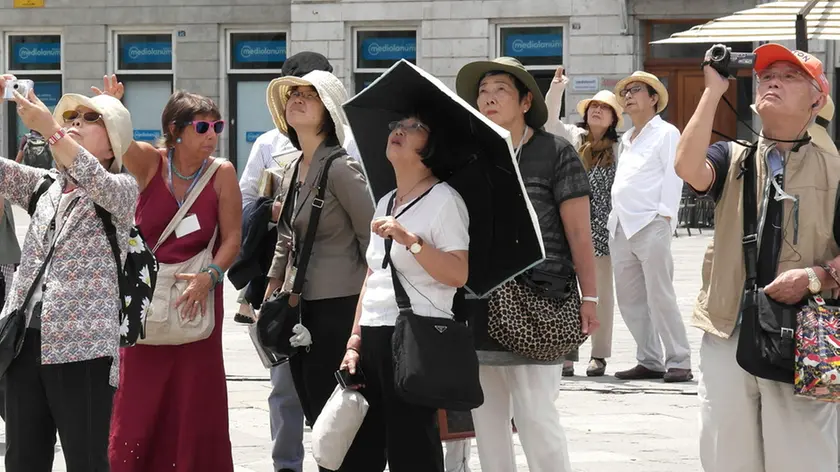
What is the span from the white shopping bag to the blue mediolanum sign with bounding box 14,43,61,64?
2671 cm

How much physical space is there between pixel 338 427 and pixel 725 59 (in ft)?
6.14

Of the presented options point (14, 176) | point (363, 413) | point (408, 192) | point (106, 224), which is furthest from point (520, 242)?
point (14, 176)

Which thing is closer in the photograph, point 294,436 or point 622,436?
Result: point 294,436

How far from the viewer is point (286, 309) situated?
21.2 feet

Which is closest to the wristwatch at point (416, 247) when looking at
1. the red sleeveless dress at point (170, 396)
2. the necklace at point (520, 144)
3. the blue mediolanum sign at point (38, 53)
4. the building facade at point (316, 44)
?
the necklace at point (520, 144)

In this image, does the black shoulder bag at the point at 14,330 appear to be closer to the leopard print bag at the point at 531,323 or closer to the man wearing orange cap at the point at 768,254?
the leopard print bag at the point at 531,323

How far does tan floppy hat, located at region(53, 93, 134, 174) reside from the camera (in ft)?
19.0

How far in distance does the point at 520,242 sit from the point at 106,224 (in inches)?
61.4

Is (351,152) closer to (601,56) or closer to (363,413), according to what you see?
(363,413)

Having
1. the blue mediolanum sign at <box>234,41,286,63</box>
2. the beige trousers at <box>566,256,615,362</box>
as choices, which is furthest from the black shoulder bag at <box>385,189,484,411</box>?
the blue mediolanum sign at <box>234,41,286,63</box>

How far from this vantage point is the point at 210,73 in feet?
97.2

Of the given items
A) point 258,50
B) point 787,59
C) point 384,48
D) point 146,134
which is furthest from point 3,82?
point 146,134

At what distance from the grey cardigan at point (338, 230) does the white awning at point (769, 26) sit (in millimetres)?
1513

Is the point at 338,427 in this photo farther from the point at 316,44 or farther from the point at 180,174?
the point at 316,44
